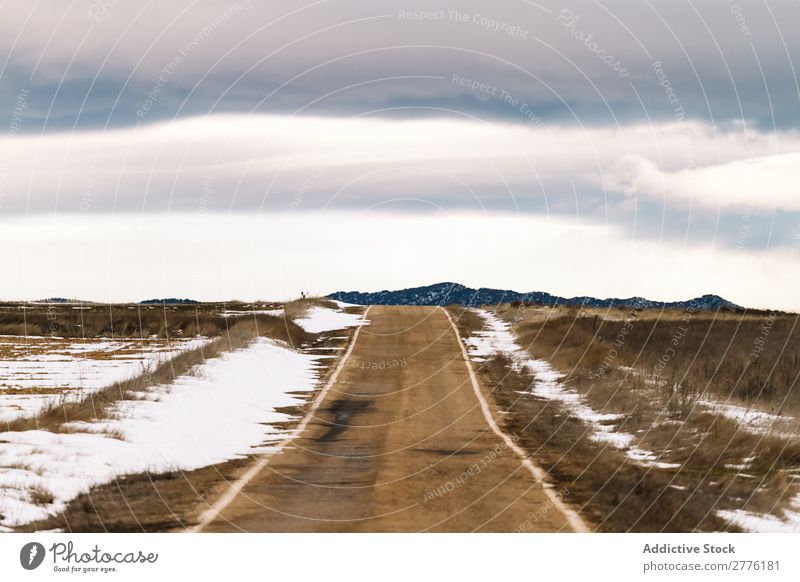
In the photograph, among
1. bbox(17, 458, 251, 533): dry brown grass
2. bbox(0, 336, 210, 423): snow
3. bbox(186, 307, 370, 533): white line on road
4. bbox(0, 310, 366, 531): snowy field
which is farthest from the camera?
bbox(0, 336, 210, 423): snow

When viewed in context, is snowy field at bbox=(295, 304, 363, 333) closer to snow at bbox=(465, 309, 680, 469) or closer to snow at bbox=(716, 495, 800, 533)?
snow at bbox=(465, 309, 680, 469)

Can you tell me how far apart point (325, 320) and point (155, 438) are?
37.6 metres

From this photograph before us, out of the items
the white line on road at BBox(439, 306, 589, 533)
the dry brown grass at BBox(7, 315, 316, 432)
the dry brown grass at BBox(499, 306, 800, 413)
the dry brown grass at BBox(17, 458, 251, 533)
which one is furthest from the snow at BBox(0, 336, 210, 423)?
the dry brown grass at BBox(499, 306, 800, 413)

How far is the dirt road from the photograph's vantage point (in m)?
11.7

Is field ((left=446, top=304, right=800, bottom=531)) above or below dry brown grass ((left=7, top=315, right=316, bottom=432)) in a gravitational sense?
below

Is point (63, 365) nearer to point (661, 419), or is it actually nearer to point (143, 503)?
point (661, 419)

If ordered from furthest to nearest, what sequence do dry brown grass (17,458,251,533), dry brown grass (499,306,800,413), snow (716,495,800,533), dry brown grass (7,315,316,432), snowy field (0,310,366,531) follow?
dry brown grass (499,306,800,413) < dry brown grass (7,315,316,432) < snowy field (0,310,366,531) < snow (716,495,800,533) < dry brown grass (17,458,251,533)

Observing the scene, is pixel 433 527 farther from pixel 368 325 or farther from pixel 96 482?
pixel 368 325

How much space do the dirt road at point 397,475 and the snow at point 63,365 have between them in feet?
18.7

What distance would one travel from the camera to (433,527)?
11320mm

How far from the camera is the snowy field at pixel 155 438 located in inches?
496

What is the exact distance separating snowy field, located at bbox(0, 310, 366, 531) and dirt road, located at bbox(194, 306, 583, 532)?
1187mm

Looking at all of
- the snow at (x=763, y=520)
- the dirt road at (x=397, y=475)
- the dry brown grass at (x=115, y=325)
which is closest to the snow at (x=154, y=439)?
the dirt road at (x=397, y=475)

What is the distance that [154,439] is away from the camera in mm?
17016
